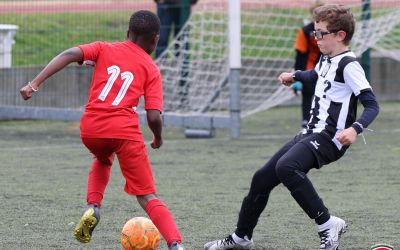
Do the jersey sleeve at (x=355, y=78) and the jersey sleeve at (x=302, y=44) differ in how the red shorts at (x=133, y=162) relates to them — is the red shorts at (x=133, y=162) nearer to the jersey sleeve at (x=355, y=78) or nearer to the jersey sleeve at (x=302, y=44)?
the jersey sleeve at (x=355, y=78)

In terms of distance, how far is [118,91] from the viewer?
6059 millimetres

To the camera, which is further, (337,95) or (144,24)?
(337,95)

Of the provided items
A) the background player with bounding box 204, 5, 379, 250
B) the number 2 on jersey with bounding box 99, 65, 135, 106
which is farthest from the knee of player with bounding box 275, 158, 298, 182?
the number 2 on jersey with bounding box 99, 65, 135, 106

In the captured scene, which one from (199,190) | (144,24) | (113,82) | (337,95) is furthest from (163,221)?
(199,190)

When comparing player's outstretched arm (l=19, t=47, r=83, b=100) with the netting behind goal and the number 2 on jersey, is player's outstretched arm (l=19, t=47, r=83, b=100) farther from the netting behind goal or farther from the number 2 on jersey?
the netting behind goal

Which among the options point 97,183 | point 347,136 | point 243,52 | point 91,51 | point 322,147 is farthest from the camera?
point 243,52

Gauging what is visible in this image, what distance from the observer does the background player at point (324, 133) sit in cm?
615

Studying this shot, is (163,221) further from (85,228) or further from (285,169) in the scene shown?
(285,169)

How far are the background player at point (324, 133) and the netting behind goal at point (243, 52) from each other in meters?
7.27

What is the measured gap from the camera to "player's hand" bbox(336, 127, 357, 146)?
19.3ft

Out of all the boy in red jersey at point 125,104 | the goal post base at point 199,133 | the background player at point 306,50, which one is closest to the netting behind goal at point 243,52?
the goal post base at point 199,133

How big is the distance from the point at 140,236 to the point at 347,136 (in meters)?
1.27

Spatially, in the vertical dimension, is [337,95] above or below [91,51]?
below

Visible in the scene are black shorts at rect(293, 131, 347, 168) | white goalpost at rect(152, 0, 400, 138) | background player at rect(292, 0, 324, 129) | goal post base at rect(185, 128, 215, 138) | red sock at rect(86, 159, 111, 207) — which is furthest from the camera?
goal post base at rect(185, 128, 215, 138)
